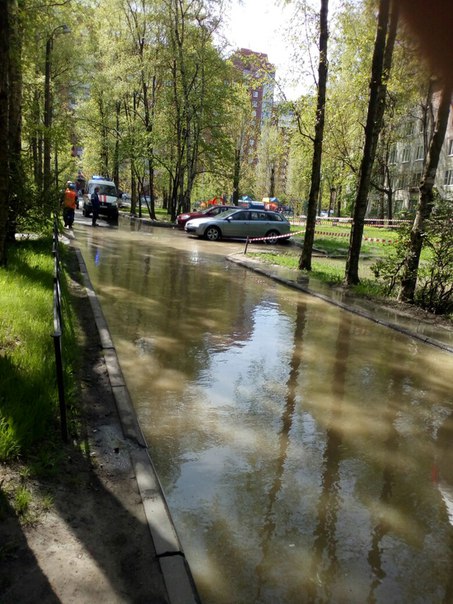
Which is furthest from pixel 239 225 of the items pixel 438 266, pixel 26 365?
pixel 26 365

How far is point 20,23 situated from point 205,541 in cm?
935

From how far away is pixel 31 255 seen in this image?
10641 millimetres

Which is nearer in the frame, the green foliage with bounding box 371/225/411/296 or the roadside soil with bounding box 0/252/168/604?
the roadside soil with bounding box 0/252/168/604

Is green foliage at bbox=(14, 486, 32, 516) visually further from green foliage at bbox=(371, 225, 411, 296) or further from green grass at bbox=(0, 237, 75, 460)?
green foliage at bbox=(371, 225, 411, 296)

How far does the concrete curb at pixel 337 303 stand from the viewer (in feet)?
27.3

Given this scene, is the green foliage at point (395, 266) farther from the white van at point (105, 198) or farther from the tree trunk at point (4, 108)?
the white van at point (105, 198)

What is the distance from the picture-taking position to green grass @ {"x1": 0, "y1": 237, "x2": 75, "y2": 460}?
3846 mm

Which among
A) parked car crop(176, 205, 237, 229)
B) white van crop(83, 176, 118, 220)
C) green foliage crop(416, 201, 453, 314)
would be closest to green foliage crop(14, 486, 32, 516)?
green foliage crop(416, 201, 453, 314)

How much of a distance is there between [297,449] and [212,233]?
21.2 metres

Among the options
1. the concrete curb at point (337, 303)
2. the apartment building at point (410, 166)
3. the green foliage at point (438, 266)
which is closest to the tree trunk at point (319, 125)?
the concrete curb at point (337, 303)

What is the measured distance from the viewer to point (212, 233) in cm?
2511

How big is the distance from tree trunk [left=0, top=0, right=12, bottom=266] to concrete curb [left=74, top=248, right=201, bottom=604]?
3.66 meters

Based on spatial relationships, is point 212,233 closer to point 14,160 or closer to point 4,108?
point 14,160

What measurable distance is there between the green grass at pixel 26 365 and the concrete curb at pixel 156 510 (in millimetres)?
588
